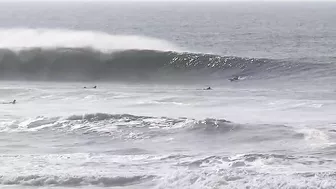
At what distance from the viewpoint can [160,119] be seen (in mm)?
19531

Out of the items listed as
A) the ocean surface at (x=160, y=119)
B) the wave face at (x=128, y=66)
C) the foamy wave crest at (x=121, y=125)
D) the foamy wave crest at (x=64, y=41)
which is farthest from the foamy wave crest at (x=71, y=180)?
the foamy wave crest at (x=64, y=41)

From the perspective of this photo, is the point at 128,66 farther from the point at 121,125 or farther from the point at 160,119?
the point at 121,125

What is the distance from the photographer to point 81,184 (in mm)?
12898

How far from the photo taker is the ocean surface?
1319cm

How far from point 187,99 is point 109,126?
253 inches

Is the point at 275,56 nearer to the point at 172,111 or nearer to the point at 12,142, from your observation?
the point at 172,111

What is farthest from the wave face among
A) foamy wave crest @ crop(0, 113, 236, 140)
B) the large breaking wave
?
foamy wave crest @ crop(0, 113, 236, 140)

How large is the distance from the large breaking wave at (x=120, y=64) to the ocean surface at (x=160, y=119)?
0.22ft

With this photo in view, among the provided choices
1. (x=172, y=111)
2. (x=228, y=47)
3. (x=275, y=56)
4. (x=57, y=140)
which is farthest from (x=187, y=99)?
(x=228, y=47)

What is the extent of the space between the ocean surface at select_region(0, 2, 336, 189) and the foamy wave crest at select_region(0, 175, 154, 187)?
0.12 feet

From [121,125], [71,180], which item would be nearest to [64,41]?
[121,125]

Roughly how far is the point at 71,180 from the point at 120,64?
24.0m

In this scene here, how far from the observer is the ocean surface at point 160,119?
13.2 m

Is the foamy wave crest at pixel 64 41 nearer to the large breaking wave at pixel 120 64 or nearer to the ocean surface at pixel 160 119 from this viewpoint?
the large breaking wave at pixel 120 64
